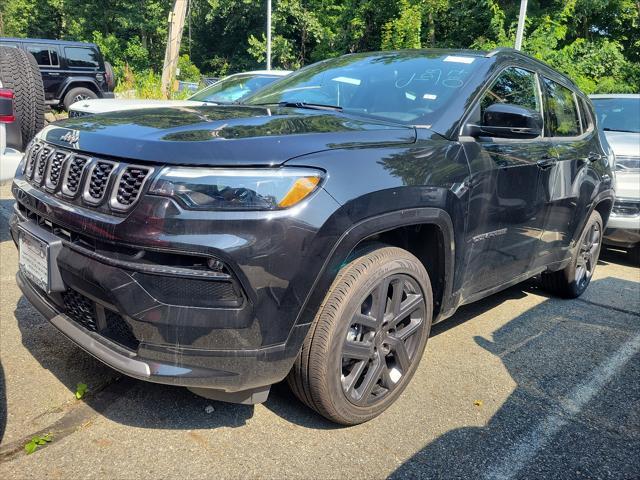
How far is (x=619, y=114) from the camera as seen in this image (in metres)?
6.90

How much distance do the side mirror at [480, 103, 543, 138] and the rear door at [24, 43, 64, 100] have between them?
1394 cm

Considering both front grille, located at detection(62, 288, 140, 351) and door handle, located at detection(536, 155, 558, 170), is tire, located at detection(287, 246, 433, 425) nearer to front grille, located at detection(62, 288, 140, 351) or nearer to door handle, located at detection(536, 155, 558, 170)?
front grille, located at detection(62, 288, 140, 351)

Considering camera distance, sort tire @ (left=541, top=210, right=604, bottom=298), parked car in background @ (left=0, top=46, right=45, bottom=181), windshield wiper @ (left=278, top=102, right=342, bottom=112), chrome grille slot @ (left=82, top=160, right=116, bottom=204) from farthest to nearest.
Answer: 1. parked car in background @ (left=0, top=46, right=45, bottom=181)
2. tire @ (left=541, top=210, right=604, bottom=298)
3. windshield wiper @ (left=278, top=102, right=342, bottom=112)
4. chrome grille slot @ (left=82, top=160, right=116, bottom=204)

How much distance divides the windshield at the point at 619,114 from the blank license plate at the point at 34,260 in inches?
250

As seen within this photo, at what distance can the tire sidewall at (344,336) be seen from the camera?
224cm

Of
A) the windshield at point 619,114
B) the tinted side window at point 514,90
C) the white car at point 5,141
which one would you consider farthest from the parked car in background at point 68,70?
the tinted side window at point 514,90

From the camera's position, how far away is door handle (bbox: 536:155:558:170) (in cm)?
332

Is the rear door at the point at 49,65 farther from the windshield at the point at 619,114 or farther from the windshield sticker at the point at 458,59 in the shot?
the windshield sticker at the point at 458,59

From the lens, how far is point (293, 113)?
277 centimetres

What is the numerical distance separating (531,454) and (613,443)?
46 centimetres

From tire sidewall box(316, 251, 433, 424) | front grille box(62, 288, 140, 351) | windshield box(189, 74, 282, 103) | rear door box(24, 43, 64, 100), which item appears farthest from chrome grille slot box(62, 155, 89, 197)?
rear door box(24, 43, 64, 100)

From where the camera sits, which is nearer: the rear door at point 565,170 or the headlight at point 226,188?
the headlight at point 226,188

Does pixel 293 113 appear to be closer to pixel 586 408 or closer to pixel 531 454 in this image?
pixel 531 454

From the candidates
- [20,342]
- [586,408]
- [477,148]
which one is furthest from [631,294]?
[20,342]
